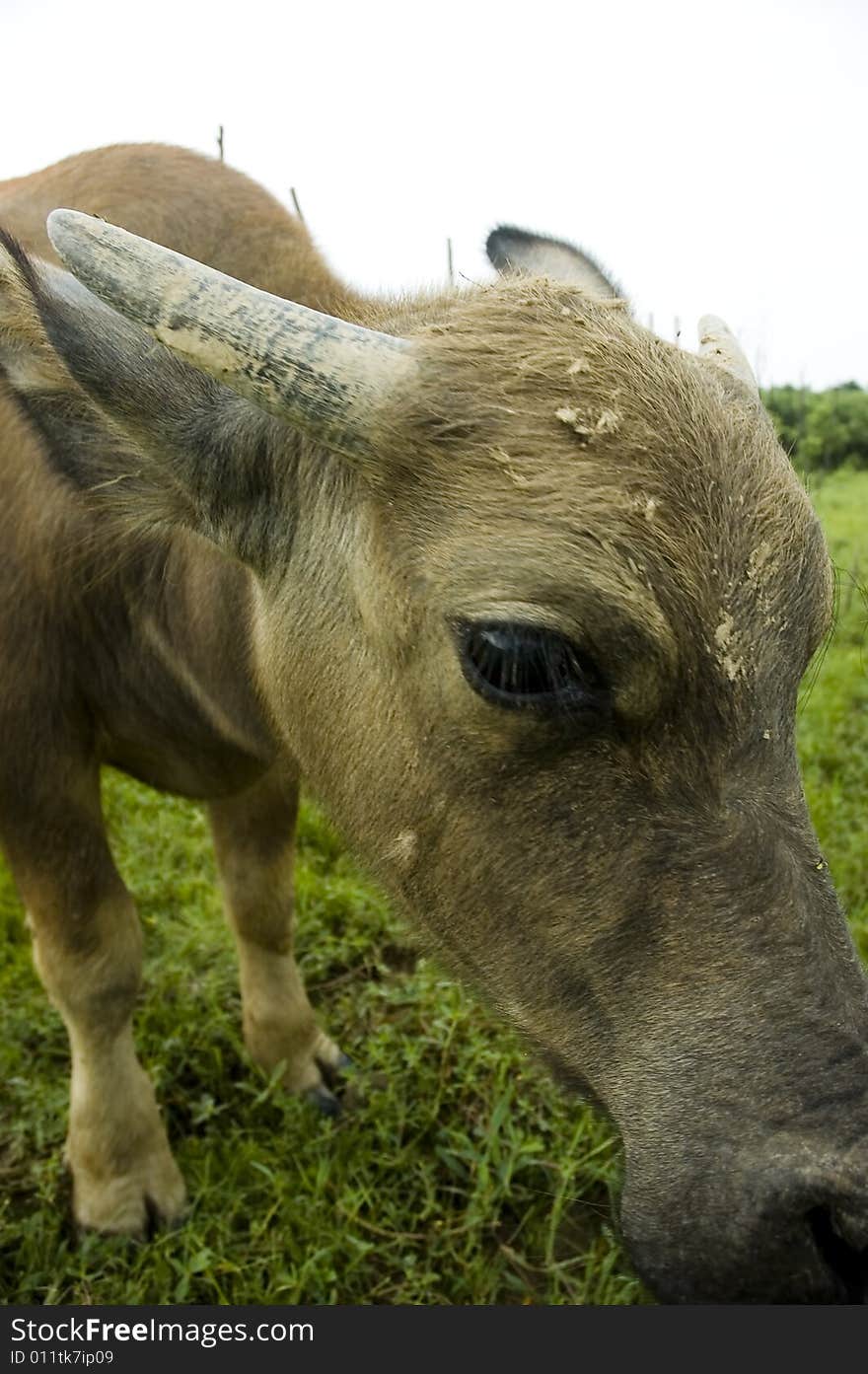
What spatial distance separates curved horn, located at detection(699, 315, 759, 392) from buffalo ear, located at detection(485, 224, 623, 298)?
1.10 feet

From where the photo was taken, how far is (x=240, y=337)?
89.6 inches

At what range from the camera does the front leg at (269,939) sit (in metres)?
4.24

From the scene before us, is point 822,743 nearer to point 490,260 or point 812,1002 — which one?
point 490,260

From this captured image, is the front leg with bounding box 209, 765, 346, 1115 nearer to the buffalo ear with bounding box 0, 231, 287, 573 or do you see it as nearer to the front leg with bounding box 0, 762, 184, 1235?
the front leg with bounding box 0, 762, 184, 1235

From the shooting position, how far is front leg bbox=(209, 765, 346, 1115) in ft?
13.9

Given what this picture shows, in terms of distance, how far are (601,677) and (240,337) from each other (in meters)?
1.05

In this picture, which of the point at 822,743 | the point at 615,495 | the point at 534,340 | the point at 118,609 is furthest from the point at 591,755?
the point at 822,743

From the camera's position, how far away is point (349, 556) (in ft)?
8.10

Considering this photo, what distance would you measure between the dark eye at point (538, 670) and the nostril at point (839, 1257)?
991mm

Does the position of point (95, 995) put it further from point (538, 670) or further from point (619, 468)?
point (619, 468)

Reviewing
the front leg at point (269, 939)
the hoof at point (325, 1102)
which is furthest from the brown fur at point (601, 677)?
the hoof at point (325, 1102)

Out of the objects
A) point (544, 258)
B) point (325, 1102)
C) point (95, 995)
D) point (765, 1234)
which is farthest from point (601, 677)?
point (325, 1102)

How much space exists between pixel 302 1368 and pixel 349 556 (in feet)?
6.85

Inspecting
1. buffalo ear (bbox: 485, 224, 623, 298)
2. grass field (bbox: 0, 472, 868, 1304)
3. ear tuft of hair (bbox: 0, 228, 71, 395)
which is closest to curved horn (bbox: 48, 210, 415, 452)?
ear tuft of hair (bbox: 0, 228, 71, 395)
